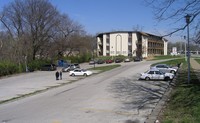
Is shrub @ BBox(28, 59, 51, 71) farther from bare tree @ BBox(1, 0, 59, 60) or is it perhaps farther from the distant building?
the distant building

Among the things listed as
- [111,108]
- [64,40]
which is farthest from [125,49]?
[111,108]

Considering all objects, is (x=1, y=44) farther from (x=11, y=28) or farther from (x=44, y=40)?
(x=44, y=40)

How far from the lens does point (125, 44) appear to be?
148 metres

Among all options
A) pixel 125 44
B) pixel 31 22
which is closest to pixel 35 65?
pixel 31 22

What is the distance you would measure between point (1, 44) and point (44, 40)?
1070cm

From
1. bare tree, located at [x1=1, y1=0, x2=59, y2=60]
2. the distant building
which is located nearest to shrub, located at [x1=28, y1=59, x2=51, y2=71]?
bare tree, located at [x1=1, y1=0, x2=59, y2=60]

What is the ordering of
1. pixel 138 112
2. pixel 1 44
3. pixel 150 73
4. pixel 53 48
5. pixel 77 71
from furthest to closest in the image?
pixel 53 48
pixel 1 44
pixel 77 71
pixel 150 73
pixel 138 112

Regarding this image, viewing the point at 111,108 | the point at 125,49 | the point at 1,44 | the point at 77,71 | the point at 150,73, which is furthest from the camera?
the point at 125,49

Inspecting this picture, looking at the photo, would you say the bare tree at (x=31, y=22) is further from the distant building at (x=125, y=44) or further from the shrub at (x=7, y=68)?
the distant building at (x=125, y=44)

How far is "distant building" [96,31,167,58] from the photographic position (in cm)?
14512

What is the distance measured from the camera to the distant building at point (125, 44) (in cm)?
14512

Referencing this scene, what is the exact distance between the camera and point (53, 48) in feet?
312

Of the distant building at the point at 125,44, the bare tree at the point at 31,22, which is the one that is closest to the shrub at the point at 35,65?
the bare tree at the point at 31,22

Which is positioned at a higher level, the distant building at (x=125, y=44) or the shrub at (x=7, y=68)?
the distant building at (x=125, y=44)
